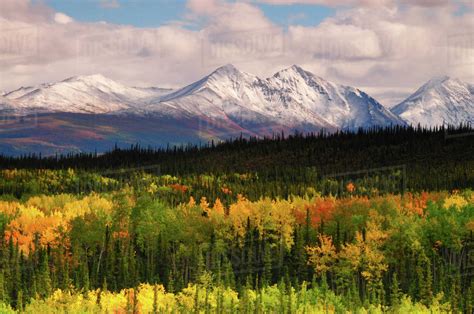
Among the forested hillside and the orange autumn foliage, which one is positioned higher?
the orange autumn foliage

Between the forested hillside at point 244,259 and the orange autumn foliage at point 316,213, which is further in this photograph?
the orange autumn foliage at point 316,213

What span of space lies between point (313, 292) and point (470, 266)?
23.6 m

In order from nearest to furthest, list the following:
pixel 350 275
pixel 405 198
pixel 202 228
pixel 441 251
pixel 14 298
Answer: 1. pixel 14 298
2. pixel 350 275
3. pixel 441 251
4. pixel 202 228
5. pixel 405 198

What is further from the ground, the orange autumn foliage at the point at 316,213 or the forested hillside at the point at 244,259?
the orange autumn foliage at the point at 316,213

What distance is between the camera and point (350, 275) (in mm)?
101125

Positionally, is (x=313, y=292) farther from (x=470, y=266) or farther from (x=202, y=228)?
(x=202, y=228)

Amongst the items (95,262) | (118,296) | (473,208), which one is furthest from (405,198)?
(118,296)

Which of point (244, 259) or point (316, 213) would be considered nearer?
point (244, 259)

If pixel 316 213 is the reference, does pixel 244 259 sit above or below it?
below

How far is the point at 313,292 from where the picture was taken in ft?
301

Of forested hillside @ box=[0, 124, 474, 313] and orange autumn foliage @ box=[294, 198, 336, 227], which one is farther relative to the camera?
orange autumn foliage @ box=[294, 198, 336, 227]

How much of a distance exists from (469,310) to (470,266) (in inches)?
930

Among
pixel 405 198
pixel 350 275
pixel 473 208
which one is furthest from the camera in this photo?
pixel 405 198

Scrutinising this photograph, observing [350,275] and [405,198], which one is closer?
[350,275]
